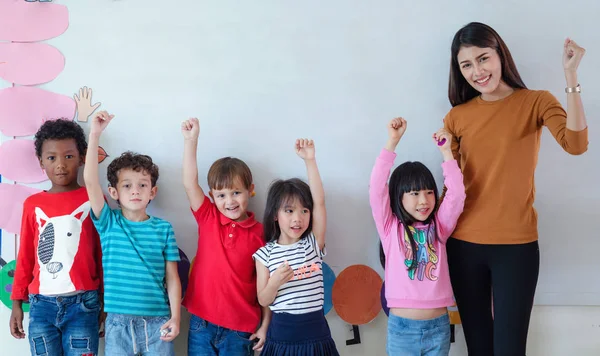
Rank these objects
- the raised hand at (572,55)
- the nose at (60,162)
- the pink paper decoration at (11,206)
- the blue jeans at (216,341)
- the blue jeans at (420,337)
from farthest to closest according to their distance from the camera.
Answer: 1. the pink paper decoration at (11,206)
2. the nose at (60,162)
3. the blue jeans at (216,341)
4. the blue jeans at (420,337)
5. the raised hand at (572,55)

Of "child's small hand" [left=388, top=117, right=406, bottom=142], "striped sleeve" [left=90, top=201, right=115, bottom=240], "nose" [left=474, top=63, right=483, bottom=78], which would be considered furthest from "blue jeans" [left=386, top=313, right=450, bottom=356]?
"striped sleeve" [left=90, top=201, right=115, bottom=240]

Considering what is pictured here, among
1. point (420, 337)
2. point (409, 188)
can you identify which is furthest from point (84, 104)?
point (420, 337)

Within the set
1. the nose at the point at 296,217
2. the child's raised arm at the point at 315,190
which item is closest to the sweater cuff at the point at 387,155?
the child's raised arm at the point at 315,190

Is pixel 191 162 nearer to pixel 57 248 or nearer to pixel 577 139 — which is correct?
pixel 57 248

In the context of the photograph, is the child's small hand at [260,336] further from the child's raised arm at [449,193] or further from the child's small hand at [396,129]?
A: the child's small hand at [396,129]

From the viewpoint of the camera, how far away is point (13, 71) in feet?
6.73

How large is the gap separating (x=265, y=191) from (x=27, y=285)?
101 cm

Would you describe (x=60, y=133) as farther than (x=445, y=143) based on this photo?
Yes

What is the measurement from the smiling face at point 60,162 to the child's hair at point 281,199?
810mm

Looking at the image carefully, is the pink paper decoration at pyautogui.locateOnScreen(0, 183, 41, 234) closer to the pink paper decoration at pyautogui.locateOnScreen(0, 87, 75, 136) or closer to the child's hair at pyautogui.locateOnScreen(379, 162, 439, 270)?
the pink paper decoration at pyautogui.locateOnScreen(0, 87, 75, 136)

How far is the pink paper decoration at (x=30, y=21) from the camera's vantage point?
205 cm

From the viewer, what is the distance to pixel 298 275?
1.79 meters

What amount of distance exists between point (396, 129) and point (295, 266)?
631mm

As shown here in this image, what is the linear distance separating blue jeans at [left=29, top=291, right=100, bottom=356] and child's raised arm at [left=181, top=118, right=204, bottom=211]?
1.87 ft
